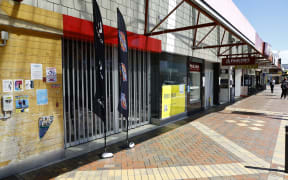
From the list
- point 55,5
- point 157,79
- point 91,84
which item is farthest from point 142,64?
point 55,5

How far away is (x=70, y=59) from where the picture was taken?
4.92 metres

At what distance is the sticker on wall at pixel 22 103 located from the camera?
356 centimetres

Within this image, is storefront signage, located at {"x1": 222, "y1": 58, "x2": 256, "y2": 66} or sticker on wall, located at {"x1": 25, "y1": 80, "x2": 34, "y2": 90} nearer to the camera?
sticker on wall, located at {"x1": 25, "y1": 80, "x2": 34, "y2": 90}

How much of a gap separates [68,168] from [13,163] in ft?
3.20

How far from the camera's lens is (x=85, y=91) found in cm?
532

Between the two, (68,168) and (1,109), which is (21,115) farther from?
(68,168)

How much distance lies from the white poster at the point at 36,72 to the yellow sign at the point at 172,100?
471 cm

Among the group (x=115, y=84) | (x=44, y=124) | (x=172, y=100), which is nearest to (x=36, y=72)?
(x=44, y=124)

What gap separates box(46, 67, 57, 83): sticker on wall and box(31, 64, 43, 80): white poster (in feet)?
0.44

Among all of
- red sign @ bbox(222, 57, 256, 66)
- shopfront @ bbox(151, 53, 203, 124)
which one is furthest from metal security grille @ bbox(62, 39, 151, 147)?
red sign @ bbox(222, 57, 256, 66)

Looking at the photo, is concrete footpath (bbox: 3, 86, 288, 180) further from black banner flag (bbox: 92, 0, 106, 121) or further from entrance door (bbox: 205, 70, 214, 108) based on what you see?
entrance door (bbox: 205, 70, 214, 108)

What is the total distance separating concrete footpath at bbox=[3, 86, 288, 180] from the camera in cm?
374

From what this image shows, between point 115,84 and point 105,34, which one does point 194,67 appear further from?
point 105,34

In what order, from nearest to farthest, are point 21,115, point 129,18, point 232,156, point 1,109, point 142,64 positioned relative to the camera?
point 1,109 → point 21,115 → point 232,156 → point 129,18 → point 142,64
